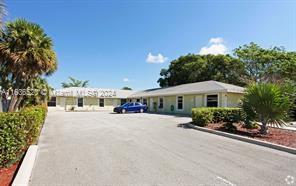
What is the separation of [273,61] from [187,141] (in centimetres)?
2792

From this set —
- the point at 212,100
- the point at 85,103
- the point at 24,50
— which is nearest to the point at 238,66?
the point at 212,100

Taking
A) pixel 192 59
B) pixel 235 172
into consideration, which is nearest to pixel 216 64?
pixel 192 59

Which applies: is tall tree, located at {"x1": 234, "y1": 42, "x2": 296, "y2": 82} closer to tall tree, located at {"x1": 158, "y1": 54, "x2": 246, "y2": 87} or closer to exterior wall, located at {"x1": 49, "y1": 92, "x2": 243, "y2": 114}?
tall tree, located at {"x1": 158, "y1": 54, "x2": 246, "y2": 87}

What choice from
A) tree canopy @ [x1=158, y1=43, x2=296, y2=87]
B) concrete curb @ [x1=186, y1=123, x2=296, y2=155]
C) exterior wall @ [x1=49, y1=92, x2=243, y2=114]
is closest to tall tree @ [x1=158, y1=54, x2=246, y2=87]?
tree canopy @ [x1=158, y1=43, x2=296, y2=87]

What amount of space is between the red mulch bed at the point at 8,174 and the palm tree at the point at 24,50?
9.08 meters

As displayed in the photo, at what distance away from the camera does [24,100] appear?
20.4 m

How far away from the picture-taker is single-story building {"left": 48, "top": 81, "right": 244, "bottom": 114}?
20.0m

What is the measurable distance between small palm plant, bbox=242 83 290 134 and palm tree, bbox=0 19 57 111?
1237 centimetres

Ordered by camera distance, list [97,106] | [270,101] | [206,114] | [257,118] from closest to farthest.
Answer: [270,101]
[257,118]
[206,114]
[97,106]

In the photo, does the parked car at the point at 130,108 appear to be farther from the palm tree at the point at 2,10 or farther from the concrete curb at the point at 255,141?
the palm tree at the point at 2,10

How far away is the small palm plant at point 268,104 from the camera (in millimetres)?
9391

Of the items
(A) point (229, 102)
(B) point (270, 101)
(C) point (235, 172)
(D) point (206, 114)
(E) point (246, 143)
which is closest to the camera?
(C) point (235, 172)

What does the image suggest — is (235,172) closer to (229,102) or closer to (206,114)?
(206,114)

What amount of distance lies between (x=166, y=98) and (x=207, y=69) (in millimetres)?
13469
